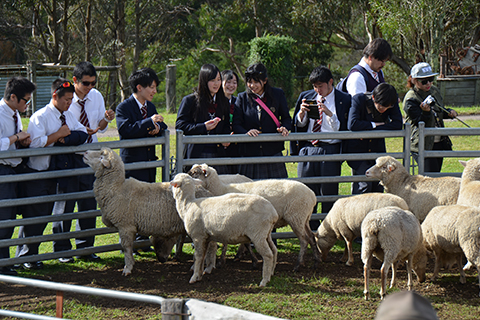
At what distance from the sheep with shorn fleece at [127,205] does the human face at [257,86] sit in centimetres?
166

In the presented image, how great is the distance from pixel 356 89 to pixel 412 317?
5753 millimetres

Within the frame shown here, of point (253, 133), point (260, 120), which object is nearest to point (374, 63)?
point (260, 120)

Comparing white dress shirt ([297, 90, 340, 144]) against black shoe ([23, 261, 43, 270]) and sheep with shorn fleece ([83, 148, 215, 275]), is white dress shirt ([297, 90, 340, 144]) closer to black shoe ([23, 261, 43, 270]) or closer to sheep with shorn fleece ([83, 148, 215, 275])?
sheep with shorn fleece ([83, 148, 215, 275])

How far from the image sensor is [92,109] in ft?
22.6

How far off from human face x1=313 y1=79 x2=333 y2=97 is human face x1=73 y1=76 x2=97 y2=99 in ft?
9.33

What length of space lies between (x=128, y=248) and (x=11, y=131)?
1.85m

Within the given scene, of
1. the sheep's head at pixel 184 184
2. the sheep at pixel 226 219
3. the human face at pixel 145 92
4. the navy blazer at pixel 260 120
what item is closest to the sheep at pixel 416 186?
the navy blazer at pixel 260 120

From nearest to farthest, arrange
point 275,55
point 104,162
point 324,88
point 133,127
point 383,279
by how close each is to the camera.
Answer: point 383,279, point 104,162, point 133,127, point 324,88, point 275,55

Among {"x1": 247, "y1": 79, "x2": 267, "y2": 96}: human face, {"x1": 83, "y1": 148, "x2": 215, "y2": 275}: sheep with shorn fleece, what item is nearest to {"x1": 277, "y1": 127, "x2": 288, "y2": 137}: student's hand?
{"x1": 247, "y1": 79, "x2": 267, "y2": 96}: human face

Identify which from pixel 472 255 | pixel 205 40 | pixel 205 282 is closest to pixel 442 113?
pixel 472 255

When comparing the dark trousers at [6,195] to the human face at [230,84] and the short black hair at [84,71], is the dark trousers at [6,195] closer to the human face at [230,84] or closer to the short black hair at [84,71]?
the short black hair at [84,71]

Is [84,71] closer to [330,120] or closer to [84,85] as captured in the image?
[84,85]

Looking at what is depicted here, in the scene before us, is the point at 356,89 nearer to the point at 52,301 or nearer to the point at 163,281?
the point at 163,281

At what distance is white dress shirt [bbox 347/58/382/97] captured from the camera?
7.18 meters
